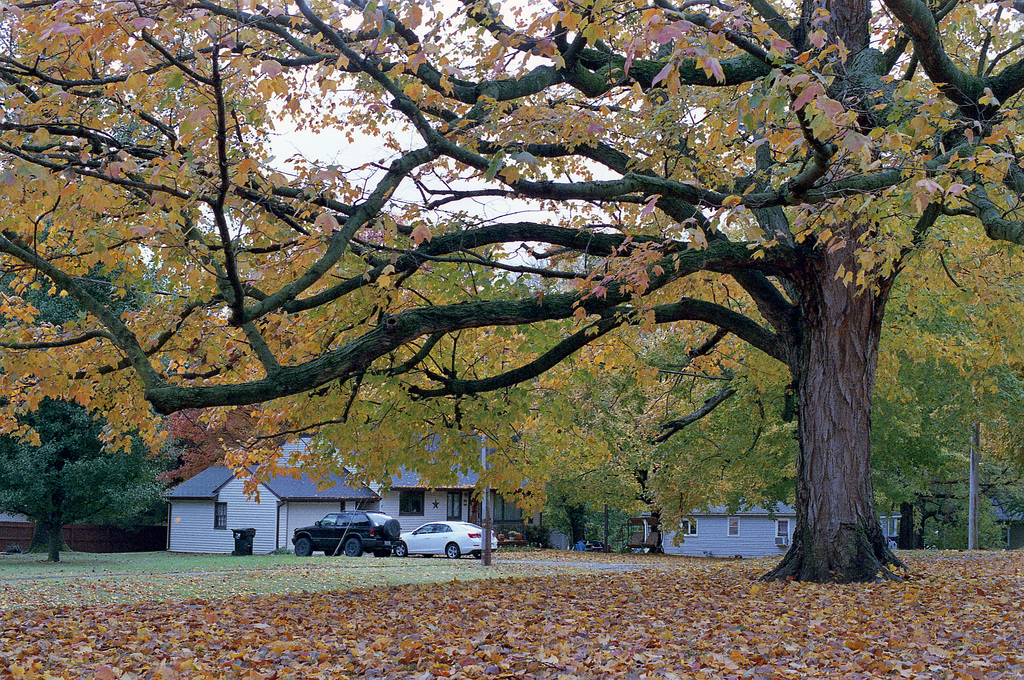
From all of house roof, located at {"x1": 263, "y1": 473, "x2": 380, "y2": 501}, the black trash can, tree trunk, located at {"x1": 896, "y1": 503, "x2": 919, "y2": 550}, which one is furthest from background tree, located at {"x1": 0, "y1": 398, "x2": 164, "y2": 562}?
tree trunk, located at {"x1": 896, "y1": 503, "x2": 919, "y2": 550}

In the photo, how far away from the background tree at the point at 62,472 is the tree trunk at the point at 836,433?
77.3 ft

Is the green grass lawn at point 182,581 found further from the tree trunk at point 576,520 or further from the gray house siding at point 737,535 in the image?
the gray house siding at point 737,535

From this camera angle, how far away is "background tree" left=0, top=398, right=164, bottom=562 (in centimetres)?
2861

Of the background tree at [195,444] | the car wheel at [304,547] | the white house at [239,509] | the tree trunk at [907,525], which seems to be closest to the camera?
the car wheel at [304,547]

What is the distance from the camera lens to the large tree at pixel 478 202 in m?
7.71

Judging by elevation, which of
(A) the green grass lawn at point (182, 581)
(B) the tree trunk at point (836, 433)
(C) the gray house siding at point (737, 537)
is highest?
(B) the tree trunk at point (836, 433)

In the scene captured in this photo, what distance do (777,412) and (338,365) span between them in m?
16.2

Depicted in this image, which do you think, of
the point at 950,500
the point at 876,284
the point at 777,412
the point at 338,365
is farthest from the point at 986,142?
the point at 950,500

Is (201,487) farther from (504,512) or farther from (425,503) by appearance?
(504,512)

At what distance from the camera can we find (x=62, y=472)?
1140 inches

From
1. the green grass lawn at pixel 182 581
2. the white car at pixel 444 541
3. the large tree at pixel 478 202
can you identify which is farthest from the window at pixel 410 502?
the large tree at pixel 478 202

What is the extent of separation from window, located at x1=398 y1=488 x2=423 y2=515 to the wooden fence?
12.4 meters

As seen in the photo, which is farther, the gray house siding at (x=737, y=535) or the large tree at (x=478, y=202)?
the gray house siding at (x=737, y=535)

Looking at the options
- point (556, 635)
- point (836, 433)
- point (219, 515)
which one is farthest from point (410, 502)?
point (556, 635)
